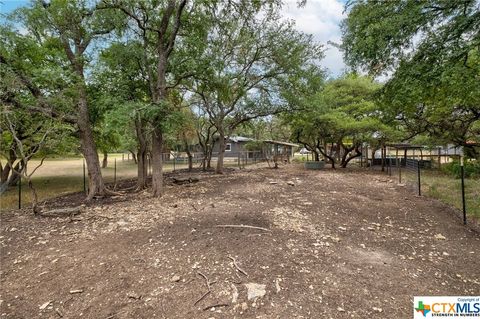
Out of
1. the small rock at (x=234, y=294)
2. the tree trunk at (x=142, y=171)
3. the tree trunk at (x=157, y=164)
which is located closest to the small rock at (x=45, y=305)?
the small rock at (x=234, y=294)

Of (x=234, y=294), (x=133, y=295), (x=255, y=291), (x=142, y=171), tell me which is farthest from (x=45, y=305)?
(x=142, y=171)

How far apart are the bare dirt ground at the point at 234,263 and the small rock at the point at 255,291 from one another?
18mm

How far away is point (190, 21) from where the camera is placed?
8844 millimetres

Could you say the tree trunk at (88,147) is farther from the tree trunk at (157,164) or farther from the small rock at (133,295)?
the small rock at (133,295)

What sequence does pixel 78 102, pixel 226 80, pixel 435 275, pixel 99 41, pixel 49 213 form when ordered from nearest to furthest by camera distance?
1. pixel 435 275
2. pixel 49 213
3. pixel 78 102
4. pixel 99 41
5. pixel 226 80

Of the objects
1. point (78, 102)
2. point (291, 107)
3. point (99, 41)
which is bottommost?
point (78, 102)

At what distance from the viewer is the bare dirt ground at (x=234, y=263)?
2619 mm

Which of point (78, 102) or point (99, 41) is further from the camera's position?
point (99, 41)

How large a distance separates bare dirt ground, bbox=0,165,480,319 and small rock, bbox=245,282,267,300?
0.06 feet

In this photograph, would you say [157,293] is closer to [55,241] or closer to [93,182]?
[55,241]

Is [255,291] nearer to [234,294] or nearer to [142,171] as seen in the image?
[234,294]

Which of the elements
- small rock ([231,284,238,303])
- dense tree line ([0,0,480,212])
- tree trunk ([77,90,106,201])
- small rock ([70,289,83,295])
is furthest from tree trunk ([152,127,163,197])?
small rock ([231,284,238,303])

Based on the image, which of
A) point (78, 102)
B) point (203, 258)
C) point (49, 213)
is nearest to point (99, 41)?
point (78, 102)

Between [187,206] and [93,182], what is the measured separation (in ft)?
12.1
